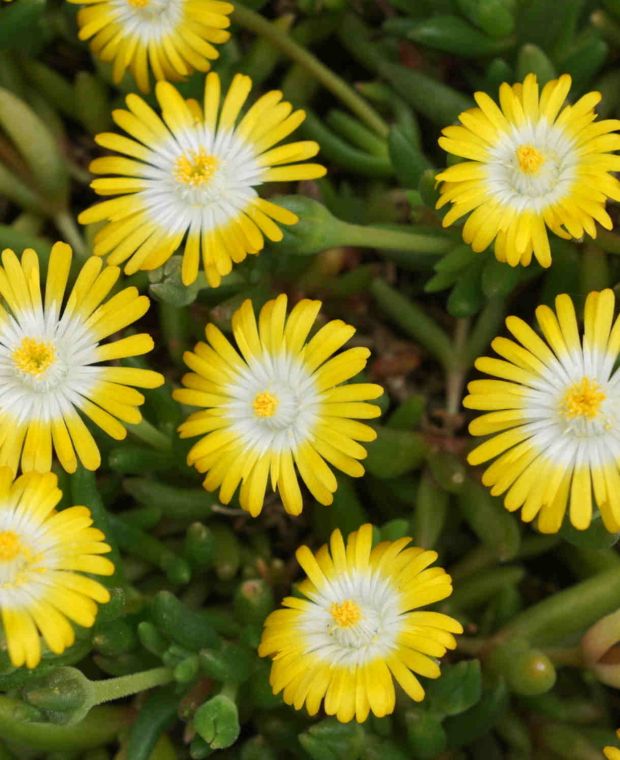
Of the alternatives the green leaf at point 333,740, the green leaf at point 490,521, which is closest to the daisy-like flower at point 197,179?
the green leaf at point 490,521

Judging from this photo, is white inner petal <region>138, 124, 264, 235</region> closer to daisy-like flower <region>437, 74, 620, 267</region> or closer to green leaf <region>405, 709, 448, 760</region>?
daisy-like flower <region>437, 74, 620, 267</region>

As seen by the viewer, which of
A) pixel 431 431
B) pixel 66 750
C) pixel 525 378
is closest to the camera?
pixel 525 378

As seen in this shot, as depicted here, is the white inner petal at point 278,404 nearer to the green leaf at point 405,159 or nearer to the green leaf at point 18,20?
the green leaf at point 405,159

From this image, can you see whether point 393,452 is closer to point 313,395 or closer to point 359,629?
point 313,395

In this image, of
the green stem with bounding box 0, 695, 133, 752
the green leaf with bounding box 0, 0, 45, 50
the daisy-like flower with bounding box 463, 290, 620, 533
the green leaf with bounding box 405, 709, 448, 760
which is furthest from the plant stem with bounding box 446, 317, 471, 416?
the green leaf with bounding box 0, 0, 45, 50

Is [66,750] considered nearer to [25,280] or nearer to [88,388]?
[88,388]

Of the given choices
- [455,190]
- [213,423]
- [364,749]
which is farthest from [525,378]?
[364,749]
